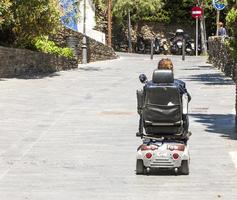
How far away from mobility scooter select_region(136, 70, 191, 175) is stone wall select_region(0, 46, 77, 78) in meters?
14.7

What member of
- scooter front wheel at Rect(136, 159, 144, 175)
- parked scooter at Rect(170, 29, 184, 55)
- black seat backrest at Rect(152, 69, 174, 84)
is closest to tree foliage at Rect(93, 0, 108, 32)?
parked scooter at Rect(170, 29, 184, 55)

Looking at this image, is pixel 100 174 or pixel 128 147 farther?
pixel 128 147

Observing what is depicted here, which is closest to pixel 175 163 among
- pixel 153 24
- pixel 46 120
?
pixel 46 120

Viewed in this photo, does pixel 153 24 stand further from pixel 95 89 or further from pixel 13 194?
pixel 13 194

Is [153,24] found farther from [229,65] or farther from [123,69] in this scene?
[229,65]

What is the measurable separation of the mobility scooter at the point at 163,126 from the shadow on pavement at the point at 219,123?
298cm

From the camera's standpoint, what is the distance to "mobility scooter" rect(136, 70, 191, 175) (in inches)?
360

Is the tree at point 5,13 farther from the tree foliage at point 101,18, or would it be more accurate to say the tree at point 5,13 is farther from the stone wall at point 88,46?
the tree foliage at point 101,18

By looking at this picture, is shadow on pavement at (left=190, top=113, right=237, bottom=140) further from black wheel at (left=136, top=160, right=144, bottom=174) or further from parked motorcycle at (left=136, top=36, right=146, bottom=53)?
parked motorcycle at (left=136, top=36, right=146, bottom=53)

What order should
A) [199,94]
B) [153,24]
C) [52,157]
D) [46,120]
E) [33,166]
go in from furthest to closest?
[153,24] → [199,94] → [46,120] → [52,157] → [33,166]

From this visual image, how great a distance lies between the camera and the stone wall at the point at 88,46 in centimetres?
3434

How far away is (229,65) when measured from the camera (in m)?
24.6

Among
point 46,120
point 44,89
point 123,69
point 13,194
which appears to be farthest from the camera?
point 123,69

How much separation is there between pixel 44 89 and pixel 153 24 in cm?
3026
